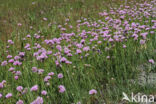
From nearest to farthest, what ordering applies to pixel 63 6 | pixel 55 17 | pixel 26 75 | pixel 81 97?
pixel 81 97 → pixel 26 75 → pixel 55 17 → pixel 63 6

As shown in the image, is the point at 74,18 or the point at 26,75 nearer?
the point at 26,75

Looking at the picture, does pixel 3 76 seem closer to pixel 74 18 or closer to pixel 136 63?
pixel 136 63

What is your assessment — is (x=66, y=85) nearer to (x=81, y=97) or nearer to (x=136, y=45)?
(x=81, y=97)

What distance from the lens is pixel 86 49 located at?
3139 millimetres

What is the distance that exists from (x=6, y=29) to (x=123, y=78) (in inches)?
166

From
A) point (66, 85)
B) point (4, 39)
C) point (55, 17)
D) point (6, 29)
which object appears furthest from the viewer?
point (55, 17)

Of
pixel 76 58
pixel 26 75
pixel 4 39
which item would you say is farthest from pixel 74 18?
pixel 26 75

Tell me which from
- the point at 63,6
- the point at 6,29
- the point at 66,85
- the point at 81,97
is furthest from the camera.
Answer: the point at 63,6

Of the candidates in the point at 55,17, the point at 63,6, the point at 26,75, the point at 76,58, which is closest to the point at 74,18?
the point at 55,17

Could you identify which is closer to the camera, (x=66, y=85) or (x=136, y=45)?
(x=66, y=85)

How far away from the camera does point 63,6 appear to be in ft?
24.7

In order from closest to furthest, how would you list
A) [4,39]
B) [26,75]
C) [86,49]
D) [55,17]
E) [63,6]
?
[26,75]
[86,49]
[4,39]
[55,17]
[63,6]

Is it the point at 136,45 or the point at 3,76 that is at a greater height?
the point at 136,45

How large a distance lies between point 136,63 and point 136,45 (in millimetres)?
489
